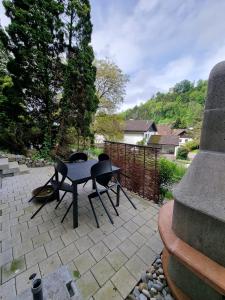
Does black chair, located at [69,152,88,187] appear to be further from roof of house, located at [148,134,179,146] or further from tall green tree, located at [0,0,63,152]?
roof of house, located at [148,134,179,146]

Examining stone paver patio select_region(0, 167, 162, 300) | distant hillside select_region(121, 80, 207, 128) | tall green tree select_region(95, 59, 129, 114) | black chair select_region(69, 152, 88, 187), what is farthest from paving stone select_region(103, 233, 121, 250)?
distant hillside select_region(121, 80, 207, 128)

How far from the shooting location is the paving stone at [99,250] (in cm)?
165

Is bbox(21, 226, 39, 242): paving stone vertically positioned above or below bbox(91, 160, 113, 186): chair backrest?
below

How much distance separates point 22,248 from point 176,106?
41.7m

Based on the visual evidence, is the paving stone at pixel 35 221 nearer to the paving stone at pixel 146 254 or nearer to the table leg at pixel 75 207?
the table leg at pixel 75 207

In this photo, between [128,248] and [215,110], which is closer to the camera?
[215,110]

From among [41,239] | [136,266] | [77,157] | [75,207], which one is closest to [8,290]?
[41,239]

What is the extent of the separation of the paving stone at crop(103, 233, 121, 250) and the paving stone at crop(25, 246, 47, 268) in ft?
2.46

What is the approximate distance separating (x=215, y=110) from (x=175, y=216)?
892 millimetres

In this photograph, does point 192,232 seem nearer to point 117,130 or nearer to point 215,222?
point 215,222

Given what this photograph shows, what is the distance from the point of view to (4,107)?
537cm

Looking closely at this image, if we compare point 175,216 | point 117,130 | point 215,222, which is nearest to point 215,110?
point 215,222

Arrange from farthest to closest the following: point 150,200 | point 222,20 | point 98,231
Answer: point 150,200, point 222,20, point 98,231

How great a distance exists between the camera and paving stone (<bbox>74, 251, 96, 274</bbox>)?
4.92 ft
